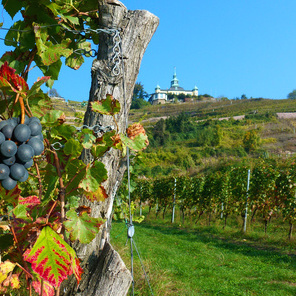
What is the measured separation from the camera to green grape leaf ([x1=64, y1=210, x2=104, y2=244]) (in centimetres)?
107

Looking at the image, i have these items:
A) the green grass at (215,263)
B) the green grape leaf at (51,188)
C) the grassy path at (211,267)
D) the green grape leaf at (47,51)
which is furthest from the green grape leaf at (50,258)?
the grassy path at (211,267)

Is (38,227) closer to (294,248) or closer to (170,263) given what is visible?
(170,263)

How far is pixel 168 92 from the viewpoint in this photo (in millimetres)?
105812

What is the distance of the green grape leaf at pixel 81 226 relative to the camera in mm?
1067

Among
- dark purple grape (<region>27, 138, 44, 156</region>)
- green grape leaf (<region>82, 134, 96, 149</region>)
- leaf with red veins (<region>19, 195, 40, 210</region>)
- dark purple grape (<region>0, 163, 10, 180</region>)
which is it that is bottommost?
leaf with red veins (<region>19, 195, 40, 210</region>)

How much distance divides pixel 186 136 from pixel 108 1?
144 feet

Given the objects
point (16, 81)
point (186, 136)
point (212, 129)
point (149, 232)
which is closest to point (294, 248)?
point (149, 232)

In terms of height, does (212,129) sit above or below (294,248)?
above

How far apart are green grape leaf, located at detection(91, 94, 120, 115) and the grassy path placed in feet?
10.8

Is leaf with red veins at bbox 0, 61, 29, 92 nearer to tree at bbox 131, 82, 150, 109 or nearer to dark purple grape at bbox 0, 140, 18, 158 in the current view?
dark purple grape at bbox 0, 140, 18, 158

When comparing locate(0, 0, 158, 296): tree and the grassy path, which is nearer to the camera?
locate(0, 0, 158, 296): tree

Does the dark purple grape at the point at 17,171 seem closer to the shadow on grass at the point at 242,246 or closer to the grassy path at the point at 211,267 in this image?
the grassy path at the point at 211,267

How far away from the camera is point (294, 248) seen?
7.85 metres

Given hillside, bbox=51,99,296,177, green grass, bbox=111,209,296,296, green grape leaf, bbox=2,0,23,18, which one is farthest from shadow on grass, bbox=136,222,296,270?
hillside, bbox=51,99,296,177
